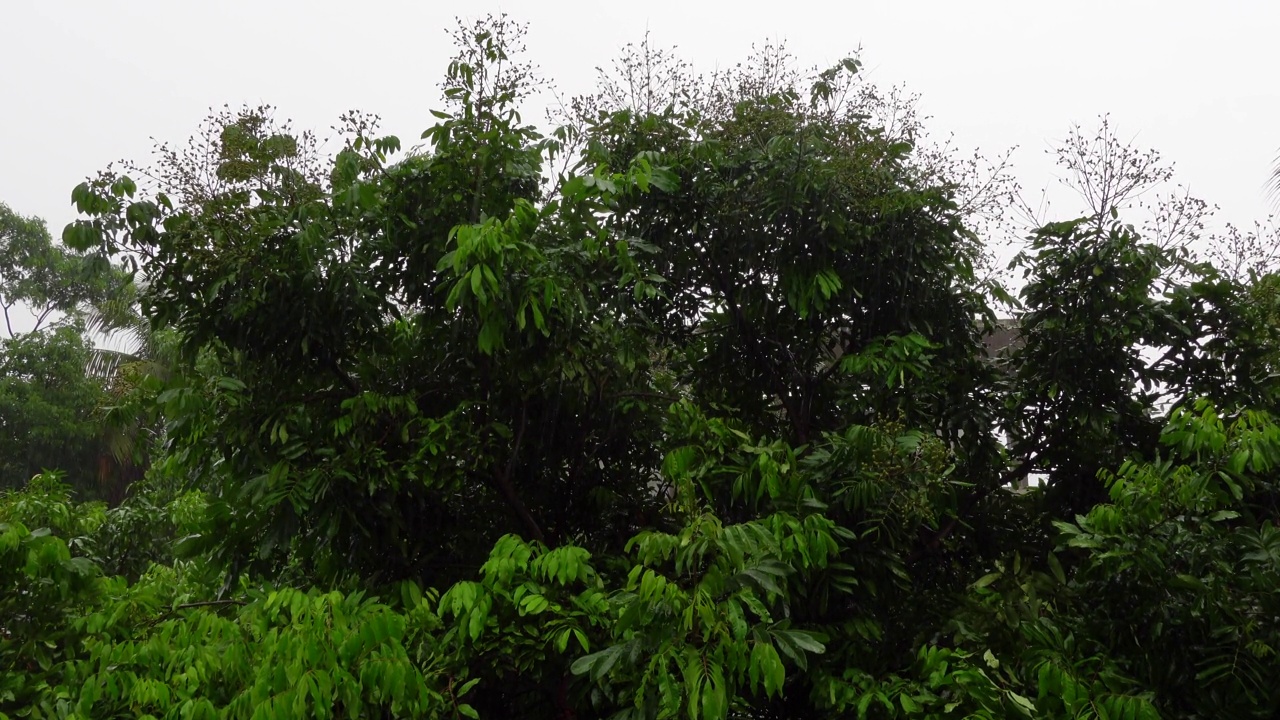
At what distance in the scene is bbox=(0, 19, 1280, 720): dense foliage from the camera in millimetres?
3244

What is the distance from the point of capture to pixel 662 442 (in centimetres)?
462

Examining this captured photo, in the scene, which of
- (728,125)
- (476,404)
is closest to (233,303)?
(476,404)

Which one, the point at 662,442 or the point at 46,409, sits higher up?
the point at 662,442

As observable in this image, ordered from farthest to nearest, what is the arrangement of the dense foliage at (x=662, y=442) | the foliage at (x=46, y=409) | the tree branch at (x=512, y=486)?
the foliage at (x=46, y=409), the tree branch at (x=512, y=486), the dense foliage at (x=662, y=442)

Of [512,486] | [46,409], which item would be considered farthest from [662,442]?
[46,409]

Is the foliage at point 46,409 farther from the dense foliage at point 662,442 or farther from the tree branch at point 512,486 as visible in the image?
the tree branch at point 512,486

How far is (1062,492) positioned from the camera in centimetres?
458

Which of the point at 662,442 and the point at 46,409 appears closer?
the point at 662,442

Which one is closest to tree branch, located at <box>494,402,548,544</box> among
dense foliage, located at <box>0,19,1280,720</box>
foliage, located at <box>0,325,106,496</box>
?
dense foliage, located at <box>0,19,1280,720</box>

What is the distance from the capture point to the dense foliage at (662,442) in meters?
3.24

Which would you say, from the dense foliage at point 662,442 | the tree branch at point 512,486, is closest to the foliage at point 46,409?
the dense foliage at point 662,442

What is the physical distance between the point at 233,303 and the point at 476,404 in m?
0.97

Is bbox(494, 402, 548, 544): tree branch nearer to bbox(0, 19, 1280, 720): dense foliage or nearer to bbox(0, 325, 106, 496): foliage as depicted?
bbox(0, 19, 1280, 720): dense foliage

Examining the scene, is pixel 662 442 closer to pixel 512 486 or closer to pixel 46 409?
pixel 512 486
